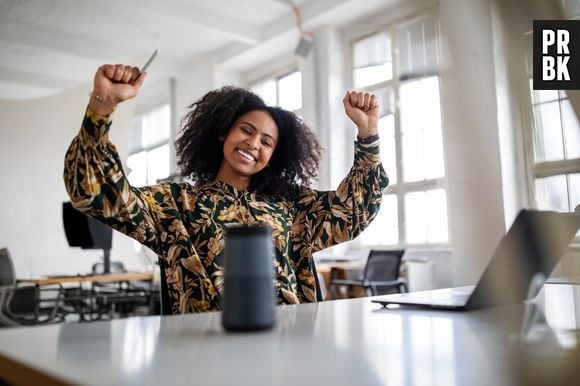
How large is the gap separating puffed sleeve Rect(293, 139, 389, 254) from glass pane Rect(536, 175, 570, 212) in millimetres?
696

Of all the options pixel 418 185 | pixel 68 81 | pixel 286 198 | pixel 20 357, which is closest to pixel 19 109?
pixel 68 81

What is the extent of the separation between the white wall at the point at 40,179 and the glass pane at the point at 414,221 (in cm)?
279

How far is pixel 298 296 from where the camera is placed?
1.20 m

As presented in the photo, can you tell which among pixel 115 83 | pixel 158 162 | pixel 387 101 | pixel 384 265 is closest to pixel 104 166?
pixel 115 83

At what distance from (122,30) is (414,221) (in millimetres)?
3682

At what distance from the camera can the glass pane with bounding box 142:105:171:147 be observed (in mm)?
7566

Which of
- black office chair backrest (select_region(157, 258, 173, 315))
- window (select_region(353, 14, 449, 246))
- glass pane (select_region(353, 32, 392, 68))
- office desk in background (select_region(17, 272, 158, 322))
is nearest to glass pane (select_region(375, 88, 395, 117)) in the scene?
window (select_region(353, 14, 449, 246))

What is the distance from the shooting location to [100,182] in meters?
0.95

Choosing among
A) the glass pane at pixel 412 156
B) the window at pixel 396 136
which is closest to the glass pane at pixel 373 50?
the window at pixel 396 136

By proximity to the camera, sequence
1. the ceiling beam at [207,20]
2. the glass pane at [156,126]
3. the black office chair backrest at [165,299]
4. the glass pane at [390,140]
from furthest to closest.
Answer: the glass pane at [156,126], the ceiling beam at [207,20], the glass pane at [390,140], the black office chair backrest at [165,299]

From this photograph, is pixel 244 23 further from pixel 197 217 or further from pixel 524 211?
pixel 524 211

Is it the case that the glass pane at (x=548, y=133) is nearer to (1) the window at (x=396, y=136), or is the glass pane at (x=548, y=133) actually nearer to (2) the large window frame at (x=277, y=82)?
(1) the window at (x=396, y=136)

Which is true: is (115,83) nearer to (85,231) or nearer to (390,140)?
(85,231)

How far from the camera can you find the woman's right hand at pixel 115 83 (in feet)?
2.70
